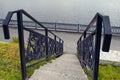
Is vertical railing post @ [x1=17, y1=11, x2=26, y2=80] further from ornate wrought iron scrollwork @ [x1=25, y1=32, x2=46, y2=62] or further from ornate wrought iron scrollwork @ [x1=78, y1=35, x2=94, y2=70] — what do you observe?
ornate wrought iron scrollwork @ [x1=78, y1=35, x2=94, y2=70]

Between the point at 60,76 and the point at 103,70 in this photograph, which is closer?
the point at 60,76

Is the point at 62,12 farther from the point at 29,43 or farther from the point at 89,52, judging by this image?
the point at 89,52

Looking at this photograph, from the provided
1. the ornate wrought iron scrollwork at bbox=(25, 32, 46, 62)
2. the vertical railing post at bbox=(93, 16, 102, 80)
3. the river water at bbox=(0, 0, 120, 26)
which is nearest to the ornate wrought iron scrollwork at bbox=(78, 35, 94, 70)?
the vertical railing post at bbox=(93, 16, 102, 80)

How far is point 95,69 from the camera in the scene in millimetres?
4434

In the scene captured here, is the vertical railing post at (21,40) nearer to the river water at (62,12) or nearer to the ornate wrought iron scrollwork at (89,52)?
the ornate wrought iron scrollwork at (89,52)

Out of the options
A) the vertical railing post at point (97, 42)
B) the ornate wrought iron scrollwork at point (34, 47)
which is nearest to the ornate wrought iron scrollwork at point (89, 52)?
the vertical railing post at point (97, 42)

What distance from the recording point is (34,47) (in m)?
6.18

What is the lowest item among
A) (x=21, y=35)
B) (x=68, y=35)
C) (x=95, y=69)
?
(x=68, y=35)

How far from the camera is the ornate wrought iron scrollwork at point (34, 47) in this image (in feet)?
18.8

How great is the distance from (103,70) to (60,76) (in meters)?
2.41

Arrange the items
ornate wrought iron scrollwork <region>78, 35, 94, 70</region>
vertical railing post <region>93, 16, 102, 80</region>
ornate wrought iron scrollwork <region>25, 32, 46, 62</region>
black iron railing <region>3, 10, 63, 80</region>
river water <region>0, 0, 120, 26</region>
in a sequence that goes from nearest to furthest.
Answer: vertical railing post <region>93, 16, 102, 80</region> < black iron railing <region>3, 10, 63, 80</region> < ornate wrought iron scrollwork <region>78, 35, 94, 70</region> < ornate wrought iron scrollwork <region>25, 32, 46, 62</region> < river water <region>0, 0, 120, 26</region>

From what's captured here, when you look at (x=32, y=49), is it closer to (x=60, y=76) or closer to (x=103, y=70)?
(x=60, y=76)

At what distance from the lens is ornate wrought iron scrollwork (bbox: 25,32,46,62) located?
5743 mm

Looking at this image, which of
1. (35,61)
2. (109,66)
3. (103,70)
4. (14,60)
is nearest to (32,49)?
(35,61)
